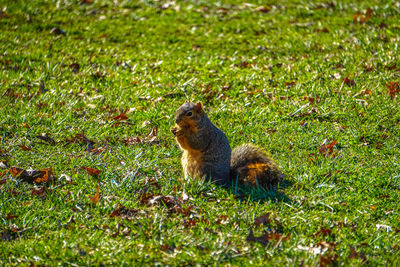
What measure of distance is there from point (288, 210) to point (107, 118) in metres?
2.97

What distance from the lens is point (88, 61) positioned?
8.23 meters

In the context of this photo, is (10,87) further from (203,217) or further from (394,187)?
(394,187)

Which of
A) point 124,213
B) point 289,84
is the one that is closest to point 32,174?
point 124,213

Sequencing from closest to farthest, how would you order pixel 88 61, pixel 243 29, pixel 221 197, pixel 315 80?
pixel 221 197
pixel 315 80
pixel 88 61
pixel 243 29

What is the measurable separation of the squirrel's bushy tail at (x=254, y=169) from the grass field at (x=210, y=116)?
0.10 metres

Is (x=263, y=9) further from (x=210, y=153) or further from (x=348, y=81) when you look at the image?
(x=210, y=153)

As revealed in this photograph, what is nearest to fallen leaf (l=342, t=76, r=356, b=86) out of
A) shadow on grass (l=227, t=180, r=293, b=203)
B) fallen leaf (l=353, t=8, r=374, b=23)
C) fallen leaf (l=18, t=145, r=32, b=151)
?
fallen leaf (l=353, t=8, r=374, b=23)

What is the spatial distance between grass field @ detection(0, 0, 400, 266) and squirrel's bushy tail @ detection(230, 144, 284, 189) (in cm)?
10

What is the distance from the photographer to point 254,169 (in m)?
4.49

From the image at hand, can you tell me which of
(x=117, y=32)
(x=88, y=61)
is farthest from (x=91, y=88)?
(x=117, y=32)

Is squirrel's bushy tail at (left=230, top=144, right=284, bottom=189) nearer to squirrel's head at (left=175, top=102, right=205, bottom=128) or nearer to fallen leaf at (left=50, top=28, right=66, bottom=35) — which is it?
squirrel's head at (left=175, top=102, right=205, bottom=128)

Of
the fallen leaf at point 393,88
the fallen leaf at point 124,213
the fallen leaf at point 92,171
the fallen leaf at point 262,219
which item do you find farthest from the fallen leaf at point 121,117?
the fallen leaf at point 393,88

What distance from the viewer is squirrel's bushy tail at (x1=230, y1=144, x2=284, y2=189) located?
450 centimetres

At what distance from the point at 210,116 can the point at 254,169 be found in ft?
6.83
